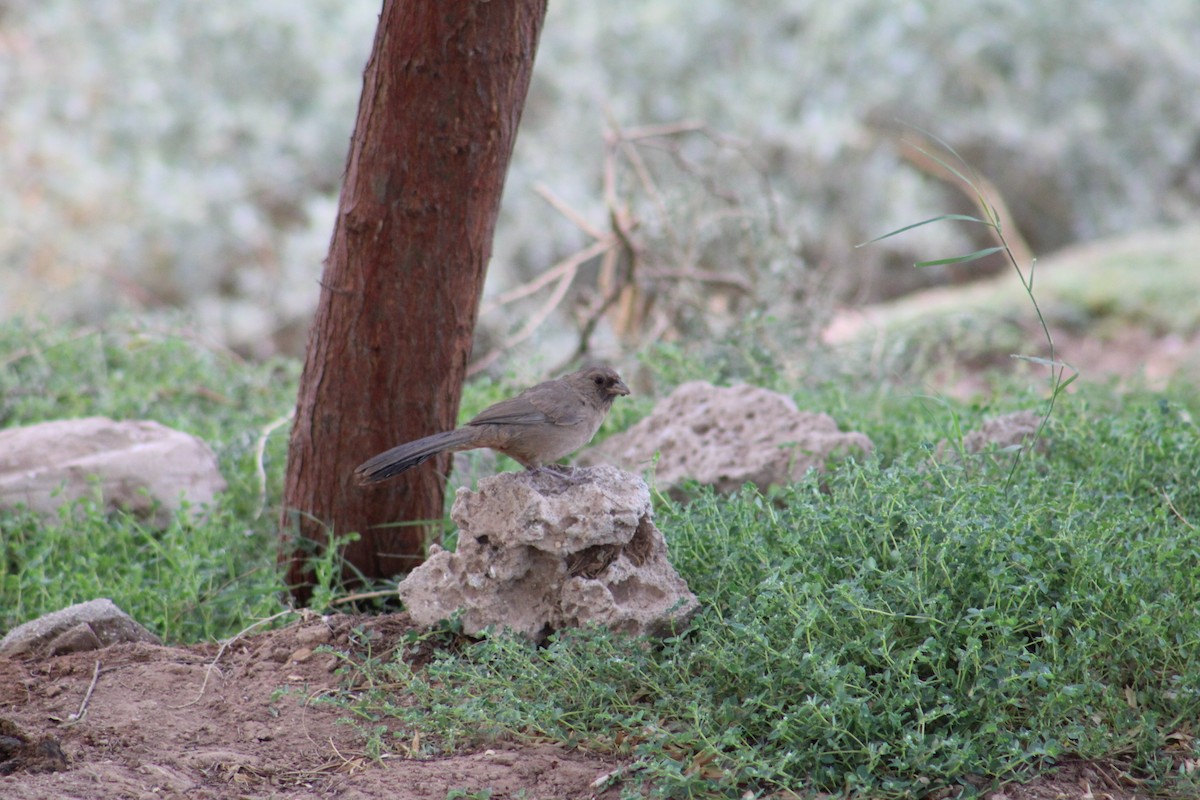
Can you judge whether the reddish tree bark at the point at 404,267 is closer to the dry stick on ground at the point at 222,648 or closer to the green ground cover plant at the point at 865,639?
the dry stick on ground at the point at 222,648

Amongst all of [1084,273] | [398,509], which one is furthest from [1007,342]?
Answer: [398,509]

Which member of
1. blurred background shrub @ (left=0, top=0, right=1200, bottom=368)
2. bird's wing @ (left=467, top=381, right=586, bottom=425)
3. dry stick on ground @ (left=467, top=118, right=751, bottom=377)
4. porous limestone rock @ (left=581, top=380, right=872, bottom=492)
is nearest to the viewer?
bird's wing @ (left=467, top=381, right=586, bottom=425)

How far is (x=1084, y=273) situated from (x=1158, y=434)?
251 inches

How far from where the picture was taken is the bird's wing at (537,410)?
3.51 metres

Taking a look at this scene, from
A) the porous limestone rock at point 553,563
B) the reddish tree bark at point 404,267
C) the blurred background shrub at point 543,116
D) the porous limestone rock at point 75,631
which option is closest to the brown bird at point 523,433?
the porous limestone rock at point 553,563

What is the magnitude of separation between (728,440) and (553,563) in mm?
1285

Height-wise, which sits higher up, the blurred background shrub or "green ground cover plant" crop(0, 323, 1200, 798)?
the blurred background shrub

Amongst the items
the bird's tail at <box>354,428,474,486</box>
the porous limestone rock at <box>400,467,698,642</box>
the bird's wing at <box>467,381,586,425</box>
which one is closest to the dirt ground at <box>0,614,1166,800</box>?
the porous limestone rock at <box>400,467,698,642</box>

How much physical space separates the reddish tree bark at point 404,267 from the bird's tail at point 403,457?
44cm

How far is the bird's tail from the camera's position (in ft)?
11.1

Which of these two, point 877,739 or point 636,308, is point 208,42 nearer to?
point 636,308

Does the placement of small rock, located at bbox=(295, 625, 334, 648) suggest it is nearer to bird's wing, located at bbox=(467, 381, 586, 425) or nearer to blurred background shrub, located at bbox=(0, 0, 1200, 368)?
bird's wing, located at bbox=(467, 381, 586, 425)

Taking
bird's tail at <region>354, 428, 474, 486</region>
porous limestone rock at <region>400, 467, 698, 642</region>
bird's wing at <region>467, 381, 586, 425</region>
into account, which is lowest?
porous limestone rock at <region>400, 467, 698, 642</region>

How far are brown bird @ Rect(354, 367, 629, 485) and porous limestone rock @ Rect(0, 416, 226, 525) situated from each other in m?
1.23
